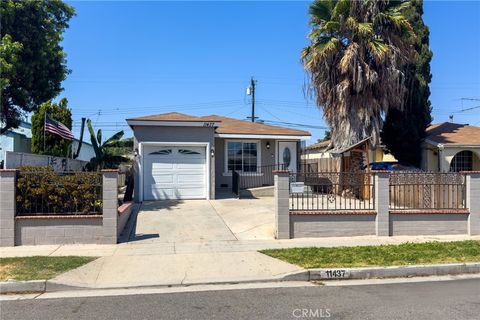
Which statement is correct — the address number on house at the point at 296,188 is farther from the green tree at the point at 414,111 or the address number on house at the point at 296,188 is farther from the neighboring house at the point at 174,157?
the green tree at the point at 414,111

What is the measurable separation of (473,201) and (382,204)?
99.6 inches

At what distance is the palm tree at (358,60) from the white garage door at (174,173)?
6.28 metres

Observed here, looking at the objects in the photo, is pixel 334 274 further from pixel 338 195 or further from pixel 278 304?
pixel 338 195

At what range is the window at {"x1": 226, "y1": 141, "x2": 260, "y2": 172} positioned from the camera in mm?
20156

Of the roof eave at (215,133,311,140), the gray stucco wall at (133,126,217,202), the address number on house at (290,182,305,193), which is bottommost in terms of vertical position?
the address number on house at (290,182,305,193)

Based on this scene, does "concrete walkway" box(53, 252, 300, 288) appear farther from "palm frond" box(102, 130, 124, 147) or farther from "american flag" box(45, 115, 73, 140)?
"palm frond" box(102, 130, 124, 147)

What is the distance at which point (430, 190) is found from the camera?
1151cm

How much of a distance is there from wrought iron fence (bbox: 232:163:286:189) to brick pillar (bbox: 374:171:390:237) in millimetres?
9164

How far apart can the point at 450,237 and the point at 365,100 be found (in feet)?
27.8

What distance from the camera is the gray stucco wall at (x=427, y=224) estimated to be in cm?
1105

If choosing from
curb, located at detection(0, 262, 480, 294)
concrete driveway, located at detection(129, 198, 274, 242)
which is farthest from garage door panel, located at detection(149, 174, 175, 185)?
curb, located at detection(0, 262, 480, 294)

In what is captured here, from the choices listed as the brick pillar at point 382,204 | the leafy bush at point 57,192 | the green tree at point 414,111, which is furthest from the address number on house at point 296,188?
the green tree at point 414,111

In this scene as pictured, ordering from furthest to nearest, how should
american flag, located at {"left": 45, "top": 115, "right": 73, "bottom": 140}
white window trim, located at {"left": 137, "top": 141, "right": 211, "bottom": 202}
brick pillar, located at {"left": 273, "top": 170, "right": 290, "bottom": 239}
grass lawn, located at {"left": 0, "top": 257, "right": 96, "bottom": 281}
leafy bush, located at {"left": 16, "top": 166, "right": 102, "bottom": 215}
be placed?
white window trim, located at {"left": 137, "top": 141, "right": 211, "bottom": 202}
american flag, located at {"left": 45, "top": 115, "right": 73, "bottom": 140}
brick pillar, located at {"left": 273, "top": 170, "right": 290, "bottom": 239}
leafy bush, located at {"left": 16, "top": 166, "right": 102, "bottom": 215}
grass lawn, located at {"left": 0, "top": 257, "right": 96, "bottom": 281}

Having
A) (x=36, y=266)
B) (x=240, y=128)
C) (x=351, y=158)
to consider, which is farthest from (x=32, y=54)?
(x=351, y=158)
